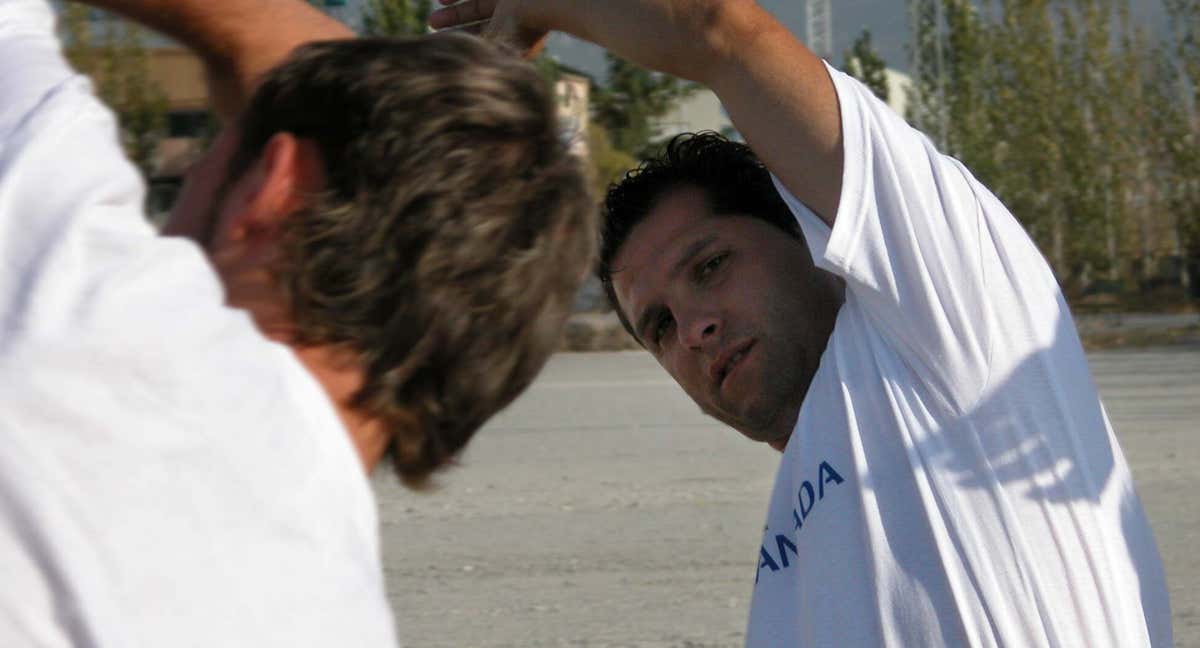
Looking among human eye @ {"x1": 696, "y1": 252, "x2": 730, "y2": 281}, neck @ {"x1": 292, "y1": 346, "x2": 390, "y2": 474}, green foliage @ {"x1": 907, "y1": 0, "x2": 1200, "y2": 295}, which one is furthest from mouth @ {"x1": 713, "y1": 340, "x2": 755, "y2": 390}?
green foliage @ {"x1": 907, "y1": 0, "x2": 1200, "y2": 295}

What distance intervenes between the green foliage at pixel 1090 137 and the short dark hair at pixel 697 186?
83.1 ft

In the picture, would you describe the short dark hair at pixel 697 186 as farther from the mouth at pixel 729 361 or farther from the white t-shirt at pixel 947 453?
the white t-shirt at pixel 947 453

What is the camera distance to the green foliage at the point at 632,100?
35.4 metres

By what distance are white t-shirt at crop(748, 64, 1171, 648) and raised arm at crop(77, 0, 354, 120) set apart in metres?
0.87

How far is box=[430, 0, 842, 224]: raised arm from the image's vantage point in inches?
88.8

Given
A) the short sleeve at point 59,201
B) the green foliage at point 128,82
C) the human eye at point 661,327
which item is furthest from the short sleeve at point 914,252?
the green foliage at point 128,82

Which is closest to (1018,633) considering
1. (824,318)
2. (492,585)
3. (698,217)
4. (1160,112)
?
(824,318)

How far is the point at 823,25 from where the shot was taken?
3189 centimetres

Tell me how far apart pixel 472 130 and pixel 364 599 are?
408 millimetres

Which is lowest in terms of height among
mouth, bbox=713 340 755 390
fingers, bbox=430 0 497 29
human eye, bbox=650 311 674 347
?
human eye, bbox=650 311 674 347

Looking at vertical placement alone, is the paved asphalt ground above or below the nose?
below

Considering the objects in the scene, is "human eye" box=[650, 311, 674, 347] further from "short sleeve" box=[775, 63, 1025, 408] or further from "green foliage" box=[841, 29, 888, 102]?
"green foliage" box=[841, 29, 888, 102]

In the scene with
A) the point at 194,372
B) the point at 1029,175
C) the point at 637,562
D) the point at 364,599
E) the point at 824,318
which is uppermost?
the point at 194,372

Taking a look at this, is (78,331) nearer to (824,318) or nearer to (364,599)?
(364,599)
